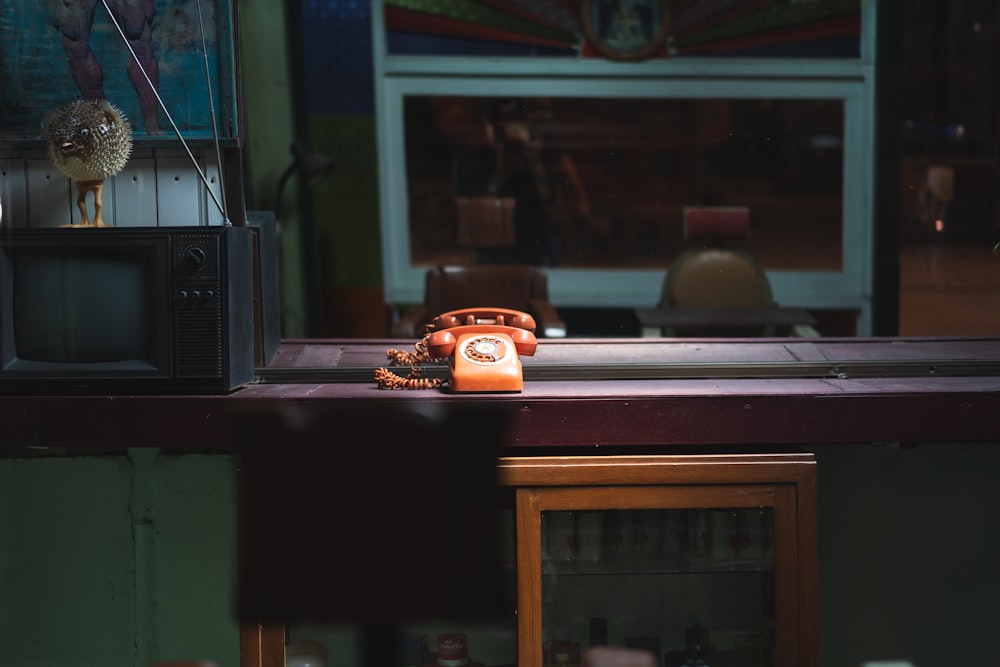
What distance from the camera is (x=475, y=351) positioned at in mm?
2873

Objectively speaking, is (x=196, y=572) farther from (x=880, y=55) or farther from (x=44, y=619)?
(x=880, y=55)

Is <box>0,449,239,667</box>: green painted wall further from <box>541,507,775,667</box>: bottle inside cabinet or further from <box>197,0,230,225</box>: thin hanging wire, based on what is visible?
<box>541,507,775,667</box>: bottle inside cabinet

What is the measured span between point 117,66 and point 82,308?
64 cm

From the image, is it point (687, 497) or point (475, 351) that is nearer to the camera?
point (687, 497)

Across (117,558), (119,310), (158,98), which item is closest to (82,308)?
(119,310)

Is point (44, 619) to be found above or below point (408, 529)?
below

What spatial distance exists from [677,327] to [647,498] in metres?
2.11

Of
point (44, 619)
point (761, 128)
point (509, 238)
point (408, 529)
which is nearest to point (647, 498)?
point (408, 529)

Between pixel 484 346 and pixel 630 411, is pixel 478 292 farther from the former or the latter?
pixel 630 411

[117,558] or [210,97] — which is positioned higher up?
[210,97]

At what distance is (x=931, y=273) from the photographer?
6.07 meters

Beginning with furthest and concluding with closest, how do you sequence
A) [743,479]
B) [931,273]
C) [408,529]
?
[931,273] → [743,479] → [408,529]

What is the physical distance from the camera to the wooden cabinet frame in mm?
2688

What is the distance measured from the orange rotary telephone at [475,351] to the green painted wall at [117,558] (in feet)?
1.75
